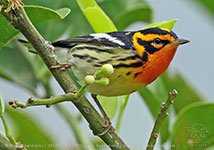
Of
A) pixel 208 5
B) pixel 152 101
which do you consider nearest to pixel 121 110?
pixel 152 101

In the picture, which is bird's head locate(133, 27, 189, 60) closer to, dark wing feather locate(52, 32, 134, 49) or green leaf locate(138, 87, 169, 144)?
dark wing feather locate(52, 32, 134, 49)

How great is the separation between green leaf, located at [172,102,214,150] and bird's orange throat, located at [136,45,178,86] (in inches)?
9.4

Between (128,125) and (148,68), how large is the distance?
2254 mm

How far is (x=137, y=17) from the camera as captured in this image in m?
2.67

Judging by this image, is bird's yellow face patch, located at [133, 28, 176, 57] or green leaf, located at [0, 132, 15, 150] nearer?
green leaf, located at [0, 132, 15, 150]

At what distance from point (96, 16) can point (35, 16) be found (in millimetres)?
334

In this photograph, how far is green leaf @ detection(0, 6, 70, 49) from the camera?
167cm

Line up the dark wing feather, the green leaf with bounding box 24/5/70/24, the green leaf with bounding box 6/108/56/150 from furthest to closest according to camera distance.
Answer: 1. the green leaf with bounding box 6/108/56/150
2. the dark wing feather
3. the green leaf with bounding box 24/5/70/24

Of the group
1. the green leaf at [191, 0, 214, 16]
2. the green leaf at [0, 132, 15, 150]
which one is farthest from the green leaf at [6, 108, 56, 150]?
the green leaf at [191, 0, 214, 16]

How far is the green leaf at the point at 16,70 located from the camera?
2.51 m

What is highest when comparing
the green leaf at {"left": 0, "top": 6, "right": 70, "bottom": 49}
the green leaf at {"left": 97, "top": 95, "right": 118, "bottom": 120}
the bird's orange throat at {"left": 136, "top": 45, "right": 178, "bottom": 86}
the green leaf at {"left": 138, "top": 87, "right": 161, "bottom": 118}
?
the green leaf at {"left": 0, "top": 6, "right": 70, "bottom": 49}

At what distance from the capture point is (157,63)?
2.20 metres

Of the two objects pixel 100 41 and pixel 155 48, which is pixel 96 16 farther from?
pixel 155 48

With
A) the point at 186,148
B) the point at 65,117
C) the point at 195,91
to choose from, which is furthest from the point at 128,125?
the point at 186,148
